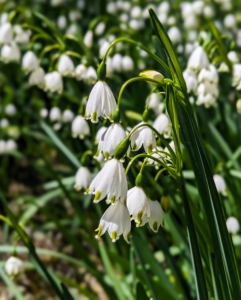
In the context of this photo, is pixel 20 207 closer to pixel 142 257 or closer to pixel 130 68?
pixel 130 68

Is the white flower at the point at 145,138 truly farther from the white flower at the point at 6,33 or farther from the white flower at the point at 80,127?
the white flower at the point at 6,33

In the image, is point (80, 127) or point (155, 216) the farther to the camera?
point (80, 127)

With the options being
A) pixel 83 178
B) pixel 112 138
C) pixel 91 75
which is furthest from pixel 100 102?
pixel 91 75

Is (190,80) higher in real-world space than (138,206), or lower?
higher

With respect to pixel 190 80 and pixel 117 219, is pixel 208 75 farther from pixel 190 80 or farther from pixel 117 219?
pixel 117 219

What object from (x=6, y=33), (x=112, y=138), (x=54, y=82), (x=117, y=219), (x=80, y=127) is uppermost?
(x=6, y=33)

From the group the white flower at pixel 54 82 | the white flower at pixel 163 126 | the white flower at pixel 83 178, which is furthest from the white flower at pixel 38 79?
the white flower at pixel 163 126

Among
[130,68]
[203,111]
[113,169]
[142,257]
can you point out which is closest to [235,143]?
[203,111]
